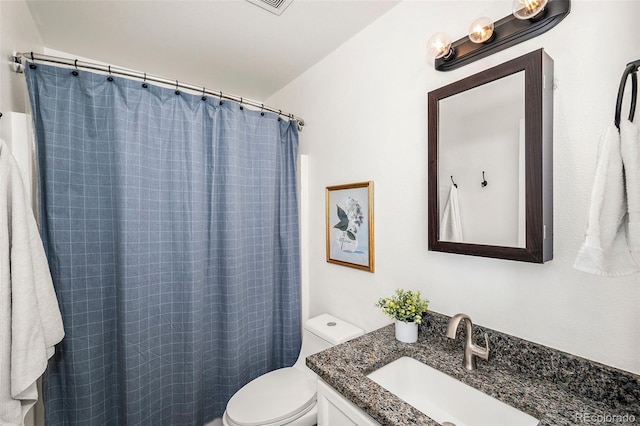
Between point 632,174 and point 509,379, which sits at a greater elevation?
point 632,174

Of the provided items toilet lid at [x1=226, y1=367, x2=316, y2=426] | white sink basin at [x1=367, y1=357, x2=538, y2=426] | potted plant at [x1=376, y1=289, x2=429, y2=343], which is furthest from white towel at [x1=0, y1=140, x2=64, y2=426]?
potted plant at [x1=376, y1=289, x2=429, y2=343]

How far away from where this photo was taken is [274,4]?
51.4 inches

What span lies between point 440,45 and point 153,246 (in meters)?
1.61

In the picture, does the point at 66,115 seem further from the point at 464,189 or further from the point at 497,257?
the point at 497,257

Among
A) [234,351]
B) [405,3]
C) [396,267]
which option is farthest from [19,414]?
[405,3]

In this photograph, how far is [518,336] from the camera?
962 mm

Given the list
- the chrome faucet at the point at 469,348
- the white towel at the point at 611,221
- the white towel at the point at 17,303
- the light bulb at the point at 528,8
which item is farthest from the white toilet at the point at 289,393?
the light bulb at the point at 528,8

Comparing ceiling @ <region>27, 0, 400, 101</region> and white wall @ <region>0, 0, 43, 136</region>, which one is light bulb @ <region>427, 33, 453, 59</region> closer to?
ceiling @ <region>27, 0, 400, 101</region>

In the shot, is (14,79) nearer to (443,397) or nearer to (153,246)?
(153,246)

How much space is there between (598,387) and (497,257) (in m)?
0.42

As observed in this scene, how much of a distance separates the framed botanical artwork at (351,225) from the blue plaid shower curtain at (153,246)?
41 cm

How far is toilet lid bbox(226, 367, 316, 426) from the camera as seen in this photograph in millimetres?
1246

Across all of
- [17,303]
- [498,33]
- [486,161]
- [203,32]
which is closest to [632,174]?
[486,161]

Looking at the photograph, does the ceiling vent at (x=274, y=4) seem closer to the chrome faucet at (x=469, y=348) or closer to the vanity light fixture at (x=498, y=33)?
the vanity light fixture at (x=498, y=33)
